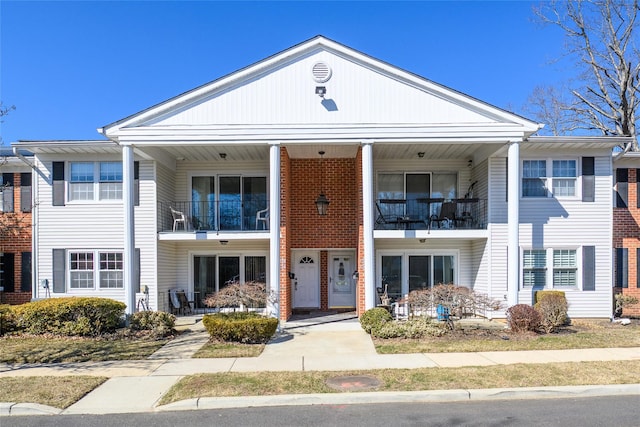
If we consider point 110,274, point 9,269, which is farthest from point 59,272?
point 9,269

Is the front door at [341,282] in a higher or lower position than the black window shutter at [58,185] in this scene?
lower

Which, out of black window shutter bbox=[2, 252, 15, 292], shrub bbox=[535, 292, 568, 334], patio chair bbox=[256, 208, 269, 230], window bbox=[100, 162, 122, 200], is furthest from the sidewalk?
black window shutter bbox=[2, 252, 15, 292]

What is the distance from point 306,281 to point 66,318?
7.35 meters

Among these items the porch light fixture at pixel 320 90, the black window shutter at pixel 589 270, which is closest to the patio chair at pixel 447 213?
the black window shutter at pixel 589 270

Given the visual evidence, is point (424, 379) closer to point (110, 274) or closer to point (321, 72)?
point (321, 72)

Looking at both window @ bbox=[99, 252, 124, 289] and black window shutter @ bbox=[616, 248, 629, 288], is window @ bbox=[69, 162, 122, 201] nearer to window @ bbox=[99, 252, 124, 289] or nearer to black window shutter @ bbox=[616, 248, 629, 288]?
window @ bbox=[99, 252, 124, 289]

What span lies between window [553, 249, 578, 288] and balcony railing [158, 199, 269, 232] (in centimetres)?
910

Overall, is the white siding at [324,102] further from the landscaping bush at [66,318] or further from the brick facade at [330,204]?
the landscaping bush at [66,318]

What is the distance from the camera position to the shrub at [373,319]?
11.3 meters

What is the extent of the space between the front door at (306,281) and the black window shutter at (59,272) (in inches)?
285

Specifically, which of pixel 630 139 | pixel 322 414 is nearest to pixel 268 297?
pixel 322 414

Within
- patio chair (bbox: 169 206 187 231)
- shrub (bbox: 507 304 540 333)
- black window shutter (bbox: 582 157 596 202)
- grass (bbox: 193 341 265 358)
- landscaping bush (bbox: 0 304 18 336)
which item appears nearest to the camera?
grass (bbox: 193 341 265 358)

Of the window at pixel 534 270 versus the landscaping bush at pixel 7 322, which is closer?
the landscaping bush at pixel 7 322

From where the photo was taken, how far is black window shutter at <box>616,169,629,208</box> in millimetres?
14703
